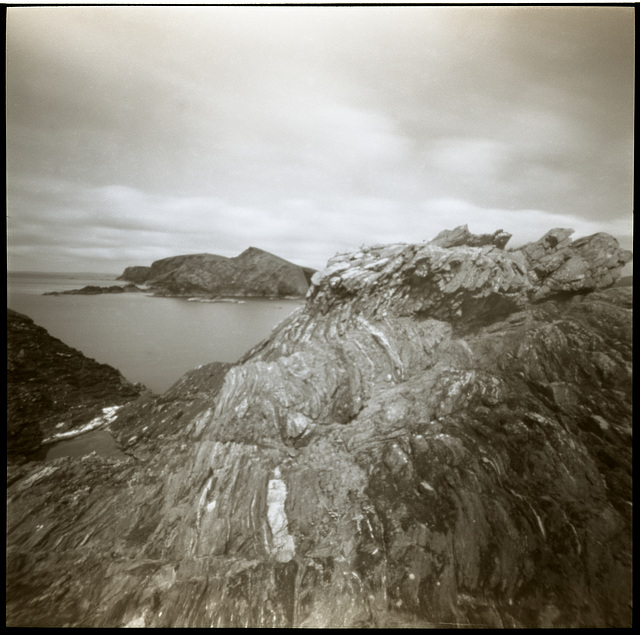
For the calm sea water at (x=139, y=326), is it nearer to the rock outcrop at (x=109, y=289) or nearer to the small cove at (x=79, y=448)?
the rock outcrop at (x=109, y=289)

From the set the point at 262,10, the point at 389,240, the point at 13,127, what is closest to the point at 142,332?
the point at 13,127

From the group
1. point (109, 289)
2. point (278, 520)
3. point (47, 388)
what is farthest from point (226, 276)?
point (278, 520)

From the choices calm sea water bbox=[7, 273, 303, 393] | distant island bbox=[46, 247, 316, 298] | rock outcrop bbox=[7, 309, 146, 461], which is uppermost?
distant island bbox=[46, 247, 316, 298]

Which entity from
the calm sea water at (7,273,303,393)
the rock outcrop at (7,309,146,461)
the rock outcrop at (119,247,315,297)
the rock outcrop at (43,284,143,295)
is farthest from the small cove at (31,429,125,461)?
the rock outcrop at (119,247,315,297)

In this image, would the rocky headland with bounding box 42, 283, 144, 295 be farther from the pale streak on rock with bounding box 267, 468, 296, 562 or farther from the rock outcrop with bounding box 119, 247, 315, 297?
the pale streak on rock with bounding box 267, 468, 296, 562

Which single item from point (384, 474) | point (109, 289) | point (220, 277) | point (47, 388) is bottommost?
point (384, 474)

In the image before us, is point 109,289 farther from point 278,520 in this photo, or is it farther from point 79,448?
point 278,520
